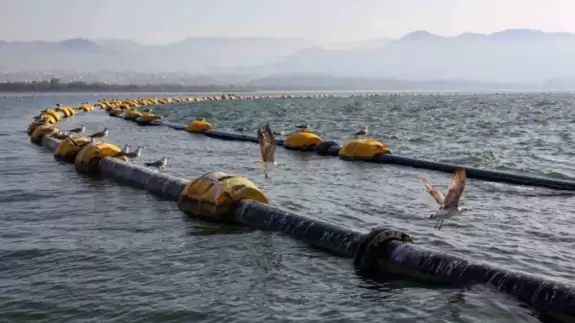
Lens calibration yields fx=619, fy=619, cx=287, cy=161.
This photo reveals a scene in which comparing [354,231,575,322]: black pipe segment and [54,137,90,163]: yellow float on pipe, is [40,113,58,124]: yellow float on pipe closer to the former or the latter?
[54,137,90,163]: yellow float on pipe

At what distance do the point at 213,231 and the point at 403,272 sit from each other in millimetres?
4651

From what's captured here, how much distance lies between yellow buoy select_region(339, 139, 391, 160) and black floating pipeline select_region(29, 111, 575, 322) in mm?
9336

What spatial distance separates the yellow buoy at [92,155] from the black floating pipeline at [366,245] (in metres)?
4.10

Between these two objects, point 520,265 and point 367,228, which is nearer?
point 520,265

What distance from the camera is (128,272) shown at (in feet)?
34.0

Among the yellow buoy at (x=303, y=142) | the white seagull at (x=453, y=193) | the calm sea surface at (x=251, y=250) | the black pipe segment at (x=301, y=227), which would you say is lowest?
the calm sea surface at (x=251, y=250)

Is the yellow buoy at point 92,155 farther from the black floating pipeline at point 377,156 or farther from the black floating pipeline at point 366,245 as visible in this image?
the black floating pipeline at point 377,156

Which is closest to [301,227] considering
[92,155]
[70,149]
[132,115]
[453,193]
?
[453,193]

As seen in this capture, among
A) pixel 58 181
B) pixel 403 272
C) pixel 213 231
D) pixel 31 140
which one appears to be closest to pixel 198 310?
pixel 403 272

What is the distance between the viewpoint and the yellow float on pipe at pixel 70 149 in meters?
24.6

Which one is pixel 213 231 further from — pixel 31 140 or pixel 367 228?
pixel 31 140

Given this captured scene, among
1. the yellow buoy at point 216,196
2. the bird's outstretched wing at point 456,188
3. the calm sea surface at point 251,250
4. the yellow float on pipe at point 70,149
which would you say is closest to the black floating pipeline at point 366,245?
the yellow buoy at point 216,196

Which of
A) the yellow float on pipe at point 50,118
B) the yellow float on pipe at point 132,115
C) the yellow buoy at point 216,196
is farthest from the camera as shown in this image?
the yellow float on pipe at point 132,115

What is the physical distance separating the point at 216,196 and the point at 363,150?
1176cm
